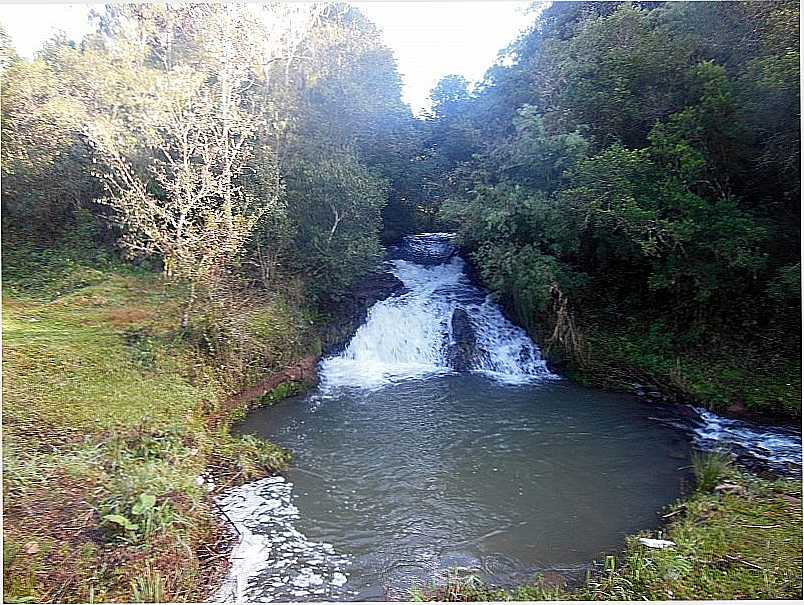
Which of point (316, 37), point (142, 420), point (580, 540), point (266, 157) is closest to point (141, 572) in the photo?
point (142, 420)

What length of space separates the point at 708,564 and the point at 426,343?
239 inches

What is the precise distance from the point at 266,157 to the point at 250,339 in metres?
2.46

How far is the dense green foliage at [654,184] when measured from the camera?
263 inches

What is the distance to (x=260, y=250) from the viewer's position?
326 inches

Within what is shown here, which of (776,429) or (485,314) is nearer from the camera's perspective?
(776,429)

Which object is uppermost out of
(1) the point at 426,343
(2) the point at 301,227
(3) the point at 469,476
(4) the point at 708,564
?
(2) the point at 301,227

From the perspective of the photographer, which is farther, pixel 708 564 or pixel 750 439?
pixel 750 439

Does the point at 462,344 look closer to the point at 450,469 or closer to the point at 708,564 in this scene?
the point at 450,469

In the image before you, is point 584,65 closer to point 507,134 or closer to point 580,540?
point 507,134

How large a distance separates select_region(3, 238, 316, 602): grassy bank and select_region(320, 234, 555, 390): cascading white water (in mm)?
851

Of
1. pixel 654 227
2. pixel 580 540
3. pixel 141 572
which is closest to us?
pixel 141 572

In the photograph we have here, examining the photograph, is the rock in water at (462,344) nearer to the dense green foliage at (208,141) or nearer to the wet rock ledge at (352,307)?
the wet rock ledge at (352,307)

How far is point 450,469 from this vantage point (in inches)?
223

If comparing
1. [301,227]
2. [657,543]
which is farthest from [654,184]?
[301,227]
